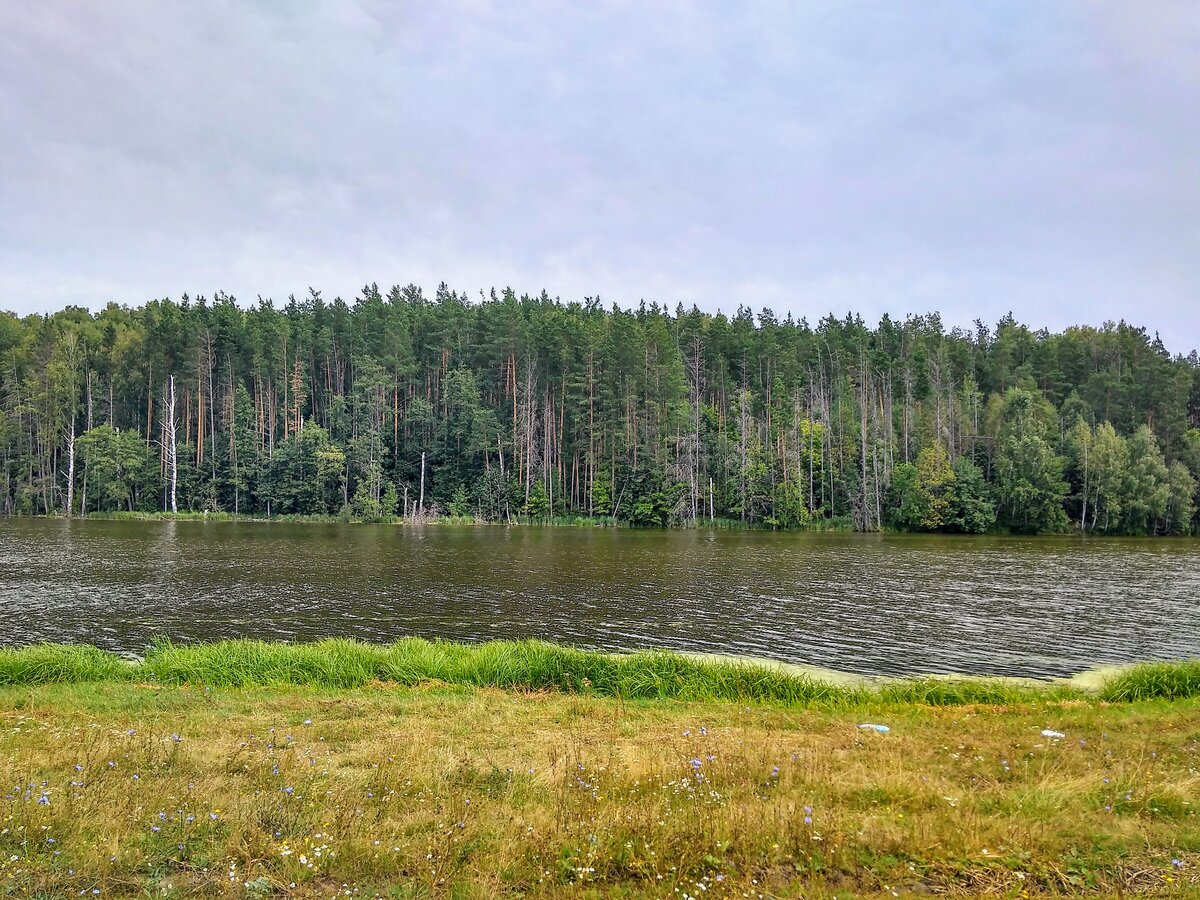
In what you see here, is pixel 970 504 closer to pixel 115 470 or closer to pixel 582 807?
pixel 582 807

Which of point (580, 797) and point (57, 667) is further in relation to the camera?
point (57, 667)

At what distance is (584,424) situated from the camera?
7856cm

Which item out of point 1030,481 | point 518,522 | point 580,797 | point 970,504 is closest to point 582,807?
point 580,797

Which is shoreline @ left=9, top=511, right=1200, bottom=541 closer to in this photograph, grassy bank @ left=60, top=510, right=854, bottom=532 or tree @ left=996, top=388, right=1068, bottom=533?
grassy bank @ left=60, top=510, right=854, bottom=532

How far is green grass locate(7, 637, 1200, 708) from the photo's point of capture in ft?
41.2

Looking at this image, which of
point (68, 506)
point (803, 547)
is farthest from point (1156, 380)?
point (68, 506)

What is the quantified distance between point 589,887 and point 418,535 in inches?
2135

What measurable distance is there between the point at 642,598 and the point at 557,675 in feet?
40.6

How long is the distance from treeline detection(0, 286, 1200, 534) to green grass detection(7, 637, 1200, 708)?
58.8 meters

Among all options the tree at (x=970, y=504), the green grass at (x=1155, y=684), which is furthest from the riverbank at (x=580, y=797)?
the tree at (x=970, y=504)

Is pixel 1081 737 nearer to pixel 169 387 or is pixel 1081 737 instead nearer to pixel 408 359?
pixel 408 359

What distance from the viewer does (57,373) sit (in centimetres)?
8481

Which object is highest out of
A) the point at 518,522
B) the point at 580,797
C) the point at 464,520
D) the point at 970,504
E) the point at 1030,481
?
→ the point at 1030,481

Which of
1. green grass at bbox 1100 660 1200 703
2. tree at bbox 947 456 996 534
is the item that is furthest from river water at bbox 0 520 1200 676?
tree at bbox 947 456 996 534
